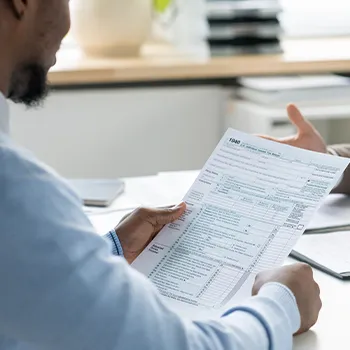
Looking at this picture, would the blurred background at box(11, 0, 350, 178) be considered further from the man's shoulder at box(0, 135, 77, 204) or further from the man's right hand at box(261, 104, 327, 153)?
the man's shoulder at box(0, 135, 77, 204)

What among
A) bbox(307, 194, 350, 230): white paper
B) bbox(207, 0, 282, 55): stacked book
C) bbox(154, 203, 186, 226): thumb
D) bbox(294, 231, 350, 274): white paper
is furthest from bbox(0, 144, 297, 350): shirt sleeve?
bbox(207, 0, 282, 55): stacked book

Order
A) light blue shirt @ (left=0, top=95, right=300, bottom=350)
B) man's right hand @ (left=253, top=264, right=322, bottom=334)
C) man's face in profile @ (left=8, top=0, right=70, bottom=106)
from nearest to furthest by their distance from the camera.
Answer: light blue shirt @ (left=0, top=95, right=300, bottom=350)
man's face in profile @ (left=8, top=0, right=70, bottom=106)
man's right hand @ (left=253, top=264, right=322, bottom=334)

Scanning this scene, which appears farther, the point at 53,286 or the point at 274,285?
the point at 274,285

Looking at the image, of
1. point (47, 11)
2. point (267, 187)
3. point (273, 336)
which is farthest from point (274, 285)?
point (47, 11)

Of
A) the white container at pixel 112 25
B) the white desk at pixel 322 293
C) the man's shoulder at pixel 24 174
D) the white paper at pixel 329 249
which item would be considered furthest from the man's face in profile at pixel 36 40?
the white container at pixel 112 25

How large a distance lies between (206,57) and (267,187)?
163cm

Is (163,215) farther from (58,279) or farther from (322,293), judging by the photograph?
(58,279)

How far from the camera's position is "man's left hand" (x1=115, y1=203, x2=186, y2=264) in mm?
1264

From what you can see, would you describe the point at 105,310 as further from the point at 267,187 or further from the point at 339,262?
the point at 339,262

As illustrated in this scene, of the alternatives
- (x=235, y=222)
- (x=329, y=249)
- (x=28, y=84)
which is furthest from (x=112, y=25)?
(x=28, y=84)

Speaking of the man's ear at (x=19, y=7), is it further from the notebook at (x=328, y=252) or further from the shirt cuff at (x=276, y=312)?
the notebook at (x=328, y=252)

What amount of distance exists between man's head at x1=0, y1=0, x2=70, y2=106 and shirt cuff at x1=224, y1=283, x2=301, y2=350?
361mm

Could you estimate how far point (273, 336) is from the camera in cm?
94

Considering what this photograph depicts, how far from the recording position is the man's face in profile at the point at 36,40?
901mm
